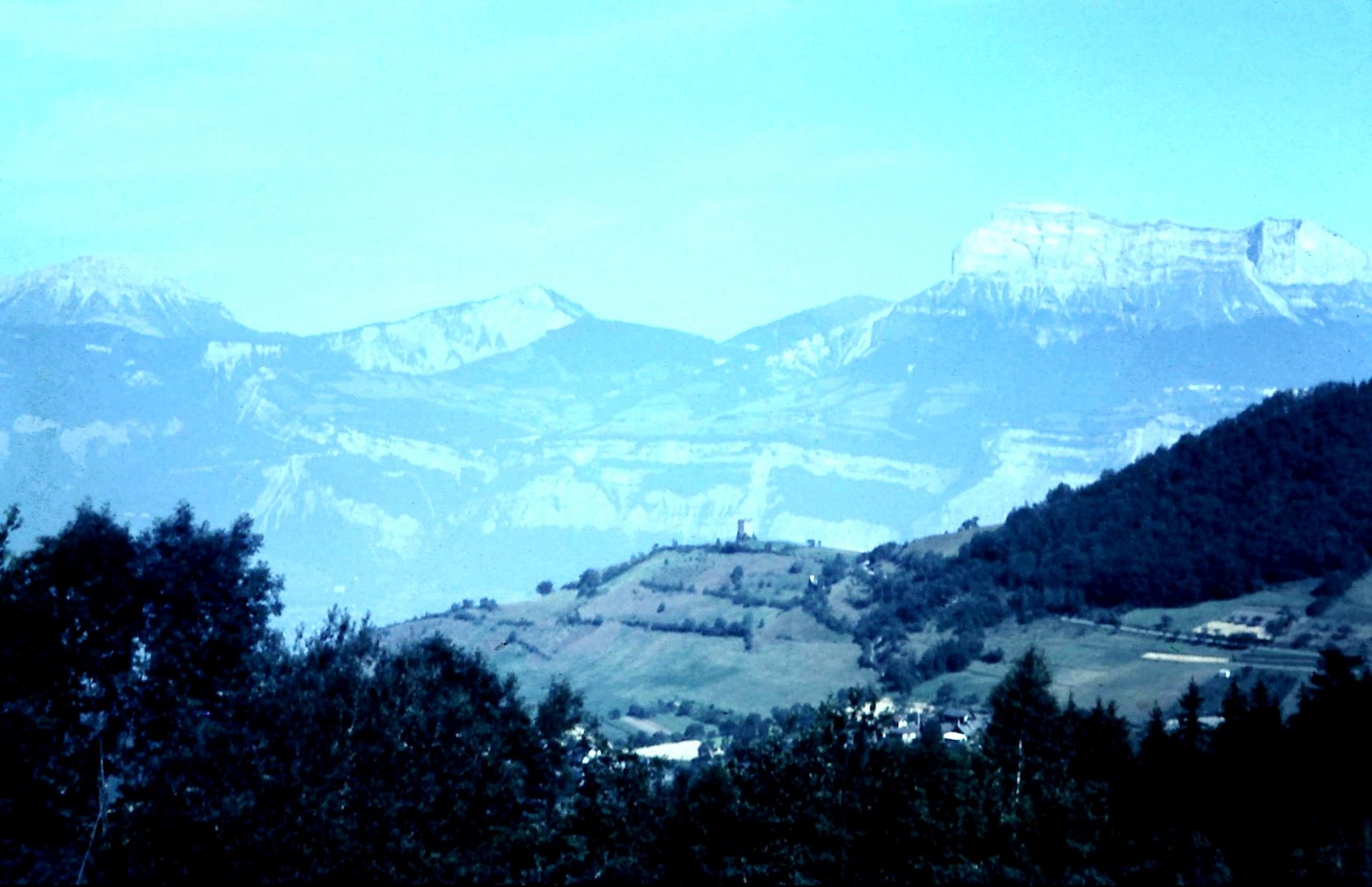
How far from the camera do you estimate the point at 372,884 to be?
32.1 metres

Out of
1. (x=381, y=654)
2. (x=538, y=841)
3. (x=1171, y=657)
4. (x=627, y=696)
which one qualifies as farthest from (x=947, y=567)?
(x=538, y=841)

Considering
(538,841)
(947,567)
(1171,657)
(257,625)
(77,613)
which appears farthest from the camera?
(947,567)

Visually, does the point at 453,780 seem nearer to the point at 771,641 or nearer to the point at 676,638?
the point at 771,641

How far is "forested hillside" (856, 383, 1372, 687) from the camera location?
112938 millimetres

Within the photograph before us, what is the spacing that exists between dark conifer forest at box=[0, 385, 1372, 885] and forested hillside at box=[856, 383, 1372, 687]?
65.3 meters

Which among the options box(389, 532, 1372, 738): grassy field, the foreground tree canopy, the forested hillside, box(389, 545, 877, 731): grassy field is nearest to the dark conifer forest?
the foreground tree canopy

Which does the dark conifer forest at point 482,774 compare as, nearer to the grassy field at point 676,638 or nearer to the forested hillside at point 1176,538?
the forested hillside at point 1176,538

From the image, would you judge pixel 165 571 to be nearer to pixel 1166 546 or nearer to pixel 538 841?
pixel 538 841

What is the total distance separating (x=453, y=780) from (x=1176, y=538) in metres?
96.2

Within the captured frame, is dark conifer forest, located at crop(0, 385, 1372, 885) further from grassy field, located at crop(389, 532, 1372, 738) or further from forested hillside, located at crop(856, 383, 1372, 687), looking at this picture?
forested hillside, located at crop(856, 383, 1372, 687)

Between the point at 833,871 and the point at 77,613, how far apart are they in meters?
22.2

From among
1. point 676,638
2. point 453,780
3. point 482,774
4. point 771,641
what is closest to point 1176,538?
point 771,641

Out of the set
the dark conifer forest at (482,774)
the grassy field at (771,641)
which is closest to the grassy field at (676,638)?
the grassy field at (771,641)

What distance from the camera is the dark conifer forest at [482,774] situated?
3441cm
